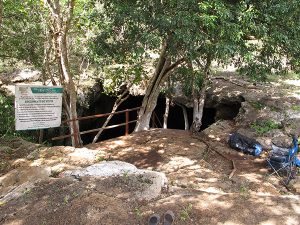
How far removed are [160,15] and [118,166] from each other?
317 centimetres

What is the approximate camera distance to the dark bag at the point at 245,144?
28.5ft

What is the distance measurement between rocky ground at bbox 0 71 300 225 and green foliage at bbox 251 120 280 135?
0.06 metres

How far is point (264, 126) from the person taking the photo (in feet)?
32.9

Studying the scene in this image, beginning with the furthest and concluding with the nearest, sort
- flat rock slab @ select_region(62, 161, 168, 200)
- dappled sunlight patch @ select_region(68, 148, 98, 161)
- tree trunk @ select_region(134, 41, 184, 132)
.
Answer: tree trunk @ select_region(134, 41, 184, 132) < dappled sunlight patch @ select_region(68, 148, 98, 161) < flat rock slab @ select_region(62, 161, 168, 200)

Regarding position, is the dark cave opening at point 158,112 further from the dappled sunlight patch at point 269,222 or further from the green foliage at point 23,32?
the dappled sunlight patch at point 269,222

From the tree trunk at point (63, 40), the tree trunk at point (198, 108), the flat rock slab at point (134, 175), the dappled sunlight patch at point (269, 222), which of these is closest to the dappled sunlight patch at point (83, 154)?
the flat rock slab at point (134, 175)

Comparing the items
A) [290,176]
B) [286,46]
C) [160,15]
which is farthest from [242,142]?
[160,15]

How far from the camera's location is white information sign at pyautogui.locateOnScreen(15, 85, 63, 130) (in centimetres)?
605

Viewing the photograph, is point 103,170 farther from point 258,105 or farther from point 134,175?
point 258,105

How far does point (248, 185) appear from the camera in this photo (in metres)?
6.73

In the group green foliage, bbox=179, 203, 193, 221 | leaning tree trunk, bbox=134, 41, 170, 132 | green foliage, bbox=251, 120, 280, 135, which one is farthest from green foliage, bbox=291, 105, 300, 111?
green foliage, bbox=179, 203, 193, 221

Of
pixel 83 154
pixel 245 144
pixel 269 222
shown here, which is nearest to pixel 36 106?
pixel 83 154

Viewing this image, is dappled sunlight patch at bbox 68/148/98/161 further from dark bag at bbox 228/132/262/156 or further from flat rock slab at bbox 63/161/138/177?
dark bag at bbox 228/132/262/156

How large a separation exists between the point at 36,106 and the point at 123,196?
300 centimetres
